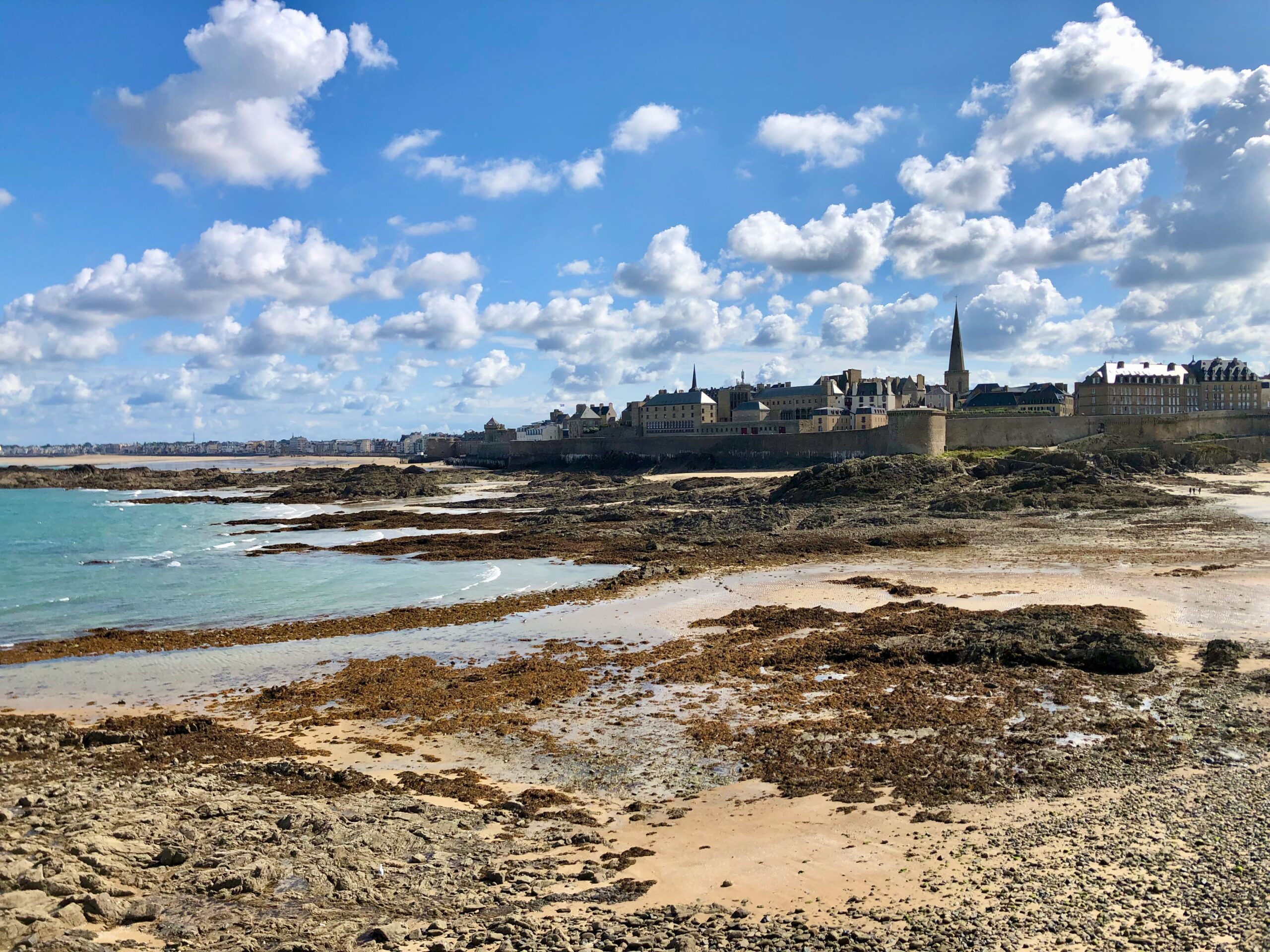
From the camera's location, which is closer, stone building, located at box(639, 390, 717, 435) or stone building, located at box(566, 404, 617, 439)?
stone building, located at box(639, 390, 717, 435)

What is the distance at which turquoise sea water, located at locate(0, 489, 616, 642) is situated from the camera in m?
19.7

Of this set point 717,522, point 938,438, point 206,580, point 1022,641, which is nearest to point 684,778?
point 1022,641

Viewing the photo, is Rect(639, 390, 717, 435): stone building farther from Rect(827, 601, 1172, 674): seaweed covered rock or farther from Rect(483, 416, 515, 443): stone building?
Rect(827, 601, 1172, 674): seaweed covered rock

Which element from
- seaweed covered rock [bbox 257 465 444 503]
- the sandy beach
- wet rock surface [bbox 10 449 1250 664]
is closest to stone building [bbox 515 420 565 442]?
seaweed covered rock [bbox 257 465 444 503]

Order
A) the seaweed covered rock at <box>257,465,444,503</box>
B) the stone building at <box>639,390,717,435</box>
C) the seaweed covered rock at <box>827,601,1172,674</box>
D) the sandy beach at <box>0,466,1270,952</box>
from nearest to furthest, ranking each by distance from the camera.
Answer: the sandy beach at <box>0,466,1270,952</box>
the seaweed covered rock at <box>827,601,1172,674</box>
the seaweed covered rock at <box>257,465,444,503</box>
the stone building at <box>639,390,717,435</box>

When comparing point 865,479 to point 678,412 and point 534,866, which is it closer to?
point 534,866

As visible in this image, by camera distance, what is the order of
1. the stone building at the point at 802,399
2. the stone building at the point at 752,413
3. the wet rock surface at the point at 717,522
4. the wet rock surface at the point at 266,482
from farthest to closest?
the stone building at the point at 752,413
the stone building at the point at 802,399
the wet rock surface at the point at 266,482
the wet rock surface at the point at 717,522

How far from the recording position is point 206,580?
24656 mm

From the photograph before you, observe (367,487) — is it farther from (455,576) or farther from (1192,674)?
(1192,674)

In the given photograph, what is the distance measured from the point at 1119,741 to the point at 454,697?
870 cm

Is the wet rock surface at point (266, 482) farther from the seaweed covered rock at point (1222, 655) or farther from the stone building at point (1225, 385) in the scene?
the stone building at point (1225, 385)

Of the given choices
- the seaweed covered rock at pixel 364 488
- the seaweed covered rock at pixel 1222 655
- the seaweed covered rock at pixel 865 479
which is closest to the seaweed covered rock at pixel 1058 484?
the seaweed covered rock at pixel 865 479

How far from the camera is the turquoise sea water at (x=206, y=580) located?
19734 mm

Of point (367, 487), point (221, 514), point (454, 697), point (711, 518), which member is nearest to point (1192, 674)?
point (454, 697)
